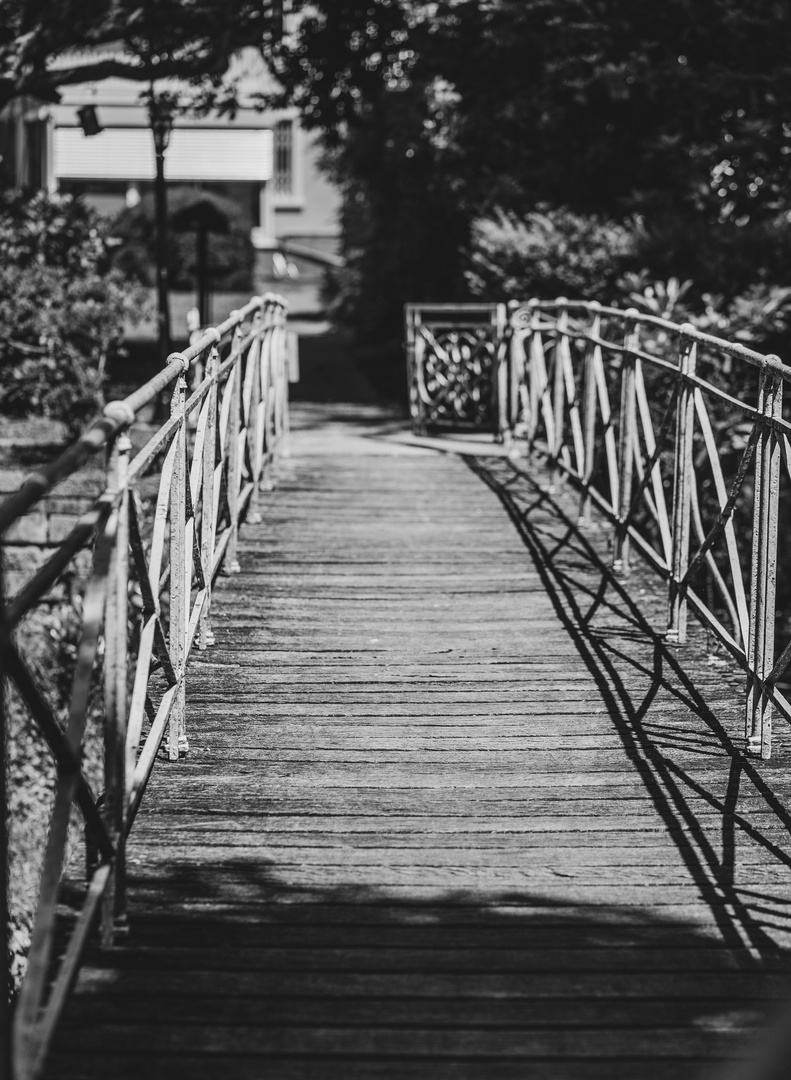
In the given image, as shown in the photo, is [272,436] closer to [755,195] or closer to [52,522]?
[52,522]

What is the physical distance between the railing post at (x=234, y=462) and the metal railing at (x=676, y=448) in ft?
6.04

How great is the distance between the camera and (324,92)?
55.6ft

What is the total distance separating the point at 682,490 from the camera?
5.86 m

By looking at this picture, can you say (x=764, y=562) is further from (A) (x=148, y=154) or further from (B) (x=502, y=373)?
(A) (x=148, y=154)

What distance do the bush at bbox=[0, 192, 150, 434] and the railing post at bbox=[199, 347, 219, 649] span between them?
7.48 metres

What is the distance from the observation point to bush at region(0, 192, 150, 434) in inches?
506

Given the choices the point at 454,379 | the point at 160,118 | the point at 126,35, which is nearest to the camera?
the point at 454,379

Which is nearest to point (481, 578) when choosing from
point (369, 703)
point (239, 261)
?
point (369, 703)

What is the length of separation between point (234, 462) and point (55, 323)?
6.85m

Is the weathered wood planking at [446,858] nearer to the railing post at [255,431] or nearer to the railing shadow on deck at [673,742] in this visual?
the railing shadow on deck at [673,742]

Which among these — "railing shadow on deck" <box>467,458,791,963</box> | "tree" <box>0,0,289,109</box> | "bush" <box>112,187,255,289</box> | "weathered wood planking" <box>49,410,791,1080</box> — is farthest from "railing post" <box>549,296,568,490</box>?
"bush" <box>112,187,255,289</box>

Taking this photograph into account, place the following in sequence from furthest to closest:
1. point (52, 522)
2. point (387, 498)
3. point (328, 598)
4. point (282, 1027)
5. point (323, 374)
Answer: point (323, 374), point (52, 522), point (387, 498), point (328, 598), point (282, 1027)

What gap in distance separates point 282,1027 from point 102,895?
1.87 ft

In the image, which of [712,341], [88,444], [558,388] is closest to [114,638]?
[88,444]
